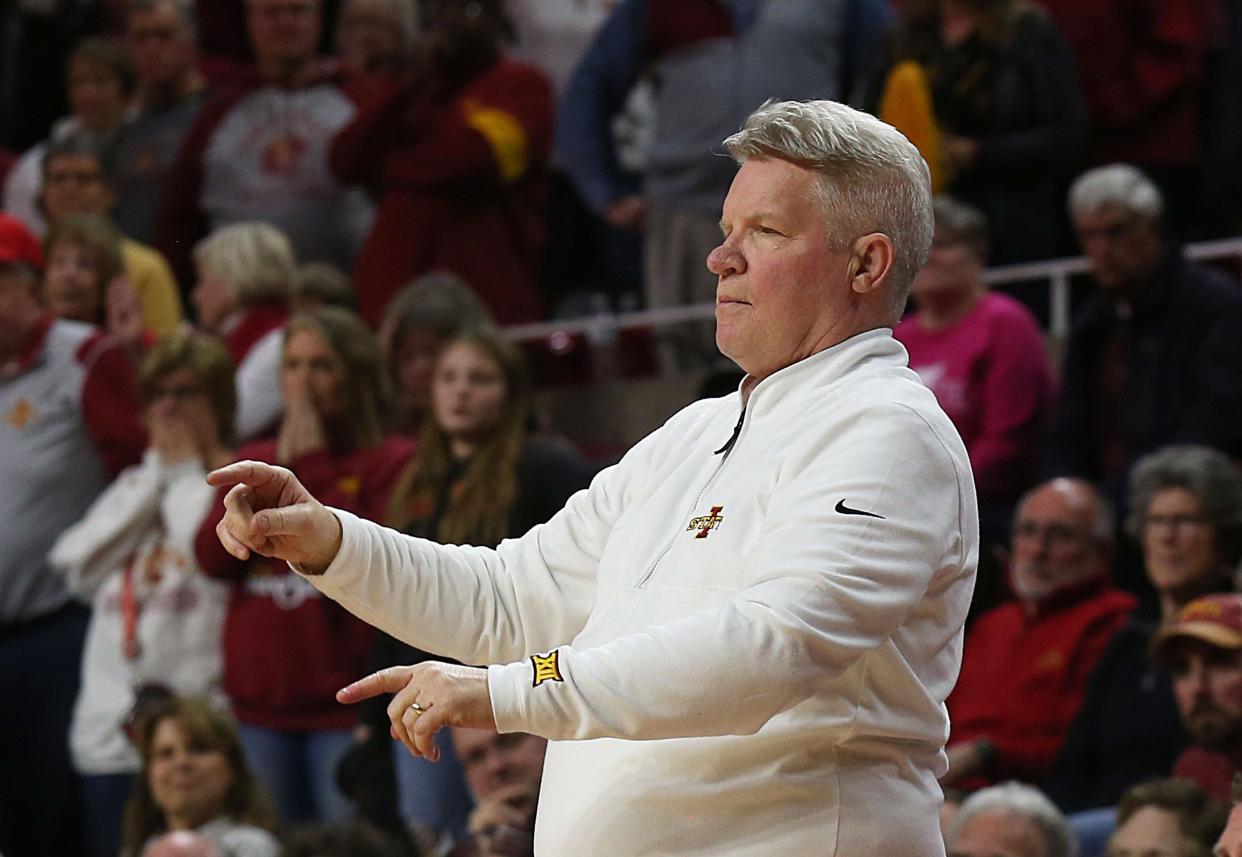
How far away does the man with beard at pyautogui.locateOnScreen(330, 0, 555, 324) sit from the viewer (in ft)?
26.2

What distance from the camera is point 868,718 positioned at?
113 inches

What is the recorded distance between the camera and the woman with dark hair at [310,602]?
6.42 metres

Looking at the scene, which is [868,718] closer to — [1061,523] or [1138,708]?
[1138,708]

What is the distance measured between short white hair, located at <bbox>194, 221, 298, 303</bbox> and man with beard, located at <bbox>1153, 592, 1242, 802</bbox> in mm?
3445

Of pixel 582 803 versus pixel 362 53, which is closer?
pixel 582 803

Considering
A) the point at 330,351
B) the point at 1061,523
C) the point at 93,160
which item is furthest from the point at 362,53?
the point at 1061,523

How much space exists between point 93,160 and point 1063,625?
Result: 4.42m

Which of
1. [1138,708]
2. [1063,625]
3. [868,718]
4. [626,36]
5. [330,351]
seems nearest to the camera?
[868,718]

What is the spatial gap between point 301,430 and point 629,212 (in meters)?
2.03

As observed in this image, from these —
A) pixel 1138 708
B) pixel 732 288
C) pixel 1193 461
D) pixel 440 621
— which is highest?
pixel 732 288

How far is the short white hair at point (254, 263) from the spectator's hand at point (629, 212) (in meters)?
1.21

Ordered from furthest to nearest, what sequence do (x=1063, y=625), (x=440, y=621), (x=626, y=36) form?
(x=626, y=36)
(x=1063, y=625)
(x=440, y=621)

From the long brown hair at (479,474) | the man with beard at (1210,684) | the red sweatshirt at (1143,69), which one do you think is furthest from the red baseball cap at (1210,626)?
the red sweatshirt at (1143,69)

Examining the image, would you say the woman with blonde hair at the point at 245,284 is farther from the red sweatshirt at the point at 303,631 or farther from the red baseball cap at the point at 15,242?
the red sweatshirt at the point at 303,631
